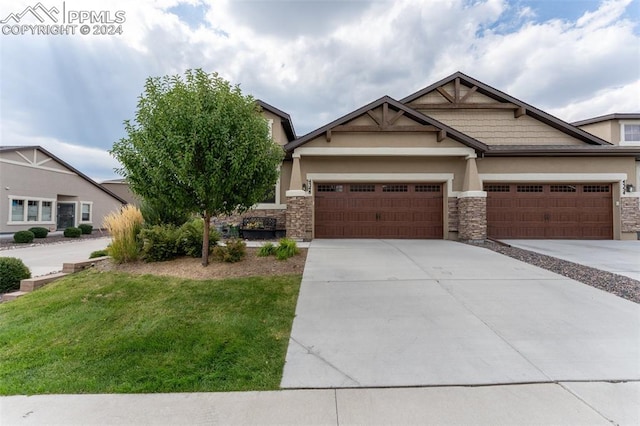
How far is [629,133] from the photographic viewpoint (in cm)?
1480

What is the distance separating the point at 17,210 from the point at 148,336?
2137cm

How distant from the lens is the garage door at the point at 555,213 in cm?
1240

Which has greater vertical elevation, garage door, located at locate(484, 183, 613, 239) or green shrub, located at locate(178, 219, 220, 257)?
garage door, located at locate(484, 183, 613, 239)

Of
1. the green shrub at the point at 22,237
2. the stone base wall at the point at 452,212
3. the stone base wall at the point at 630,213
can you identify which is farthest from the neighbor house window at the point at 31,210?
the stone base wall at the point at 630,213

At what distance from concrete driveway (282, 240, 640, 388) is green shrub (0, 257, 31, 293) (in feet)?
21.8

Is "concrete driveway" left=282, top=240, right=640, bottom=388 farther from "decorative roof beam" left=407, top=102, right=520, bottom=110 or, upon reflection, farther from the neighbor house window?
the neighbor house window

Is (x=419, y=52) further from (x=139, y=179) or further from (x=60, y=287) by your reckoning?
(x=60, y=287)

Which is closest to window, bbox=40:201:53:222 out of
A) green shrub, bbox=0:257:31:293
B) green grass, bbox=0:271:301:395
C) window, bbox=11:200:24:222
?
window, bbox=11:200:24:222

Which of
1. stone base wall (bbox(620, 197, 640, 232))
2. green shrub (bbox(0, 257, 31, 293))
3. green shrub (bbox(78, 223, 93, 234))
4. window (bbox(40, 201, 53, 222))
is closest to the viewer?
green shrub (bbox(0, 257, 31, 293))

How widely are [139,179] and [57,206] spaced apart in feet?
68.8

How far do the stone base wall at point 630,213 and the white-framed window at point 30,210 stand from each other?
3193 cm

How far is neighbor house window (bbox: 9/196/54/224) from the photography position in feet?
56.9

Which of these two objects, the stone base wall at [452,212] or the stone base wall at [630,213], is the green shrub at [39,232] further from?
the stone base wall at [630,213]

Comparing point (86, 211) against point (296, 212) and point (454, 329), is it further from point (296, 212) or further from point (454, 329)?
point (454, 329)
